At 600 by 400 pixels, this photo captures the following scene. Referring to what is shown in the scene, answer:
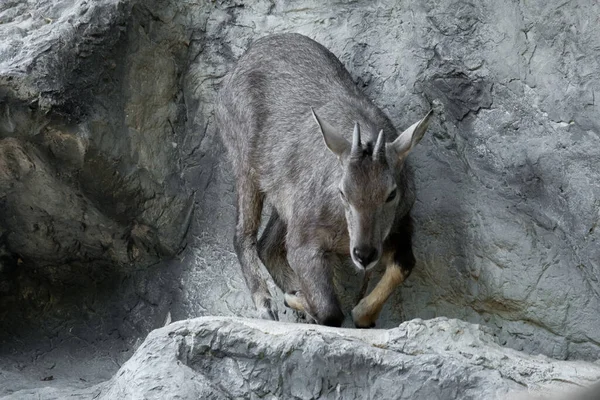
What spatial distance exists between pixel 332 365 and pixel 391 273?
143 cm

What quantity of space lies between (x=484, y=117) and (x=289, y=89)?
1.51 metres

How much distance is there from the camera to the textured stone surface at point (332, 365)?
5.58m

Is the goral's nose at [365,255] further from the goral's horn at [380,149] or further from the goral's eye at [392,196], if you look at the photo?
the goral's horn at [380,149]

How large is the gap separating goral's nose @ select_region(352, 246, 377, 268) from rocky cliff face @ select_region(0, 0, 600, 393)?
123cm

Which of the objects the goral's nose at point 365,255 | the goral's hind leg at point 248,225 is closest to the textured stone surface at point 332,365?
the goral's nose at point 365,255

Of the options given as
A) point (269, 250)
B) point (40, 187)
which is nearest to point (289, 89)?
point (269, 250)

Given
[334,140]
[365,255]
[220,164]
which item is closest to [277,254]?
[220,164]

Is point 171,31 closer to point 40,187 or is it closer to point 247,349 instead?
point 40,187

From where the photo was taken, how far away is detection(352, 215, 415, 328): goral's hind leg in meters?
7.00

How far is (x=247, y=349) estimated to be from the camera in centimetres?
586

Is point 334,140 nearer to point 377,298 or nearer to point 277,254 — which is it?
point 377,298

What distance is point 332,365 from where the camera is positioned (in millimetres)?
5738

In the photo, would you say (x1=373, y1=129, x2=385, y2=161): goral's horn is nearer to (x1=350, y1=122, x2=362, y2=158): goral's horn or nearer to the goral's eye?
→ (x1=350, y1=122, x2=362, y2=158): goral's horn

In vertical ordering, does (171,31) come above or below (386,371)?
above
